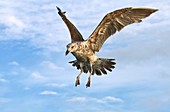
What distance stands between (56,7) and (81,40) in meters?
2.21

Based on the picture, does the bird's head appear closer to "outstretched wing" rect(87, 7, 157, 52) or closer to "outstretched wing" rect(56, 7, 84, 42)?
"outstretched wing" rect(87, 7, 157, 52)

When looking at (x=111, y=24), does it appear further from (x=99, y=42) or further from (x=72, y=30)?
(x=72, y=30)

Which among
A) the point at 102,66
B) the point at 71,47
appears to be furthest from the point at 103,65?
the point at 71,47

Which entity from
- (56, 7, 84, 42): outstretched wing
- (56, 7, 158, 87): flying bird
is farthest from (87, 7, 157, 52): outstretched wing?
(56, 7, 84, 42): outstretched wing

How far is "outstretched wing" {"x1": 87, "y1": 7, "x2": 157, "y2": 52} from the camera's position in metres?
23.8

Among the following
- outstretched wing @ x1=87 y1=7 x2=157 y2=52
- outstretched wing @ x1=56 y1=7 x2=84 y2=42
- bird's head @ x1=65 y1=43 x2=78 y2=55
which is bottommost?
bird's head @ x1=65 y1=43 x2=78 y2=55

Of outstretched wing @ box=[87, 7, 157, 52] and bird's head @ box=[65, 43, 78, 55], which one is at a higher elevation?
outstretched wing @ box=[87, 7, 157, 52]

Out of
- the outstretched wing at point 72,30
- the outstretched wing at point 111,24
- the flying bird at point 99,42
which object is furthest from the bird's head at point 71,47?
the outstretched wing at point 72,30

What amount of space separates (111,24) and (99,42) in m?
0.88

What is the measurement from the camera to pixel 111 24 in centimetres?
2431

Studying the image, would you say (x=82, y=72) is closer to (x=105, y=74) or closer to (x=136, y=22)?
(x=105, y=74)

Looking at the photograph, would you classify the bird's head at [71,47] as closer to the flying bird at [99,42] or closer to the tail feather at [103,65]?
the flying bird at [99,42]

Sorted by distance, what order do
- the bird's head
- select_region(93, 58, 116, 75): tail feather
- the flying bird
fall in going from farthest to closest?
select_region(93, 58, 116, 75): tail feather → the flying bird → the bird's head

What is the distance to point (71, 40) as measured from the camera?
84.9 feet
